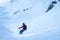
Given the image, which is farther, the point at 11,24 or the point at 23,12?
the point at 23,12

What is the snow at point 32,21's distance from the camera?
1073 centimetres

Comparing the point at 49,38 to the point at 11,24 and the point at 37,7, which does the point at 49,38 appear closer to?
the point at 11,24

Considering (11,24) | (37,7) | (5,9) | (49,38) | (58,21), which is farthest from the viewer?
(5,9)

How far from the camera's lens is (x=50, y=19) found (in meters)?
12.7

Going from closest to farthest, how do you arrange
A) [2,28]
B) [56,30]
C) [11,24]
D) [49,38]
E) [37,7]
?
[49,38] → [56,30] → [2,28] → [11,24] → [37,7]

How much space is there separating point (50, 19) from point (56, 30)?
8.81 ft

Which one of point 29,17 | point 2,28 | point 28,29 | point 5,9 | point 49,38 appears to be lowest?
point 49,38

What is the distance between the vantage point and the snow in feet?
35.2

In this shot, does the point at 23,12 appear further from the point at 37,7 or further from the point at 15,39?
the point at 15,39

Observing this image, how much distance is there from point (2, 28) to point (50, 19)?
434 cm

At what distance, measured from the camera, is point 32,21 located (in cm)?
1455

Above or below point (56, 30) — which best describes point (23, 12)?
above

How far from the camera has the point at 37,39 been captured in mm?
10094

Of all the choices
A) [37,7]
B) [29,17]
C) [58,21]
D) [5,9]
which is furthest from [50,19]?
[5,9]
